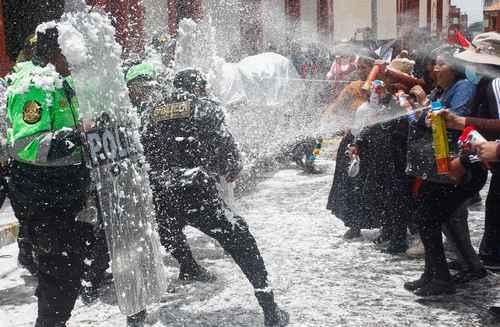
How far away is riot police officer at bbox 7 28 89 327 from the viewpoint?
3.07 metres

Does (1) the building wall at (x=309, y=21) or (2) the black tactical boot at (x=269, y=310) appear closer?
(2) the black tactical boot at (x=269, y=310)

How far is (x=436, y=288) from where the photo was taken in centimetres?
425

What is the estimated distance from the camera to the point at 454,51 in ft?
14.4

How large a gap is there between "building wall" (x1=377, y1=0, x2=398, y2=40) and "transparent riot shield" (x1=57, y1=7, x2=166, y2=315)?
21.6 meters

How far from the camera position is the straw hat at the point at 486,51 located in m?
3.88

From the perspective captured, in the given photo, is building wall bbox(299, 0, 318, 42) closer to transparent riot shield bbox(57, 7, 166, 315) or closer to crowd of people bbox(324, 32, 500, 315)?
crowd of people bbox(324, 32, 500, 315)

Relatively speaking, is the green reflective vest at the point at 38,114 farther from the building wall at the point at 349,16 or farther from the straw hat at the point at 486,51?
the building wall at the point at 349,16

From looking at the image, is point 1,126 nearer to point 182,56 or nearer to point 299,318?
point 299,318

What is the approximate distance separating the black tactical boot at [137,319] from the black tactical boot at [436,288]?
1.87 metres

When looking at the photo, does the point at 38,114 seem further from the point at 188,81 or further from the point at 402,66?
the point at 402,66

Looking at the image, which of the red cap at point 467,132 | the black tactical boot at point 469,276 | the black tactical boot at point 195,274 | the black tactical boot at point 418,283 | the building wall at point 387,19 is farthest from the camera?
the building wall at point 387,19

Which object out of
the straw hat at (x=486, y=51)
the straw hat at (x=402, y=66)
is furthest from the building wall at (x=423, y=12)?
the straw hat at (x=486, y=51)

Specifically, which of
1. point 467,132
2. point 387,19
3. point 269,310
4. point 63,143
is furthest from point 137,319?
point 387,19

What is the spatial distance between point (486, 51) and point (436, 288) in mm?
1600
